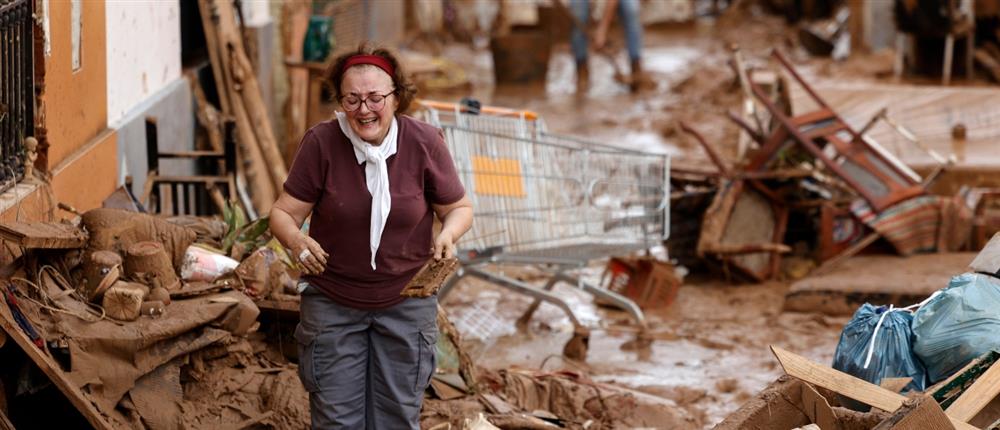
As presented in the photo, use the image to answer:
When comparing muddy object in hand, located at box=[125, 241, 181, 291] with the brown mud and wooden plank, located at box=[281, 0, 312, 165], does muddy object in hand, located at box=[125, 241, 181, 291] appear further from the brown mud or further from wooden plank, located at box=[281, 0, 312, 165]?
wooden plank, located at box=[281, 0, 312, 165]

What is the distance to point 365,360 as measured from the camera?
449 cm

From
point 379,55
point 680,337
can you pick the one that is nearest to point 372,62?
point 379,55

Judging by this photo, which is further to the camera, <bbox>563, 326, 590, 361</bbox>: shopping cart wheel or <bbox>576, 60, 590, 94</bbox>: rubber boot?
<bbox>576, 60, 590, 94</bbox>: rubber boot

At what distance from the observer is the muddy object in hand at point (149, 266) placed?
4879 millimetres

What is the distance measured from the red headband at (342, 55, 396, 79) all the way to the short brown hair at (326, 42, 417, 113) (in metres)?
0.01

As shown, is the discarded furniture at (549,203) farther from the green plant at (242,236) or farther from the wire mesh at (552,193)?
the green plant at (242,236)

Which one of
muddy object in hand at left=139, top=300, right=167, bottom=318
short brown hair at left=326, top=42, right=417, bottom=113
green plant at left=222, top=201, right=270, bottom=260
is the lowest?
Result: muddy object in hand at left=139, top=300, right=167, bottom=318

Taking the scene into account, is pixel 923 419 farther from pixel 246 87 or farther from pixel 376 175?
pixel 246 87

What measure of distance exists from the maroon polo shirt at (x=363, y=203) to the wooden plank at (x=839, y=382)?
119cm

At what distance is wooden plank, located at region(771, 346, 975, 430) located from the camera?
14.3ft

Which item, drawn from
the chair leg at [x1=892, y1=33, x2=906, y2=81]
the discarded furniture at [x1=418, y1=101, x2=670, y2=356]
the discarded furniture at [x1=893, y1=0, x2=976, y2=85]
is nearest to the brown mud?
the discarded furniture at [x1=418, y1=101, x2=670, y2=356]

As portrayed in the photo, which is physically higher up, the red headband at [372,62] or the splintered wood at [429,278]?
the red headband at [372,62]

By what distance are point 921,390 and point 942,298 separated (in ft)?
1.21

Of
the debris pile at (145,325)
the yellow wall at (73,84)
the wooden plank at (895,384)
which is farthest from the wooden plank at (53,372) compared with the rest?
the wooden plank at (895,384)
